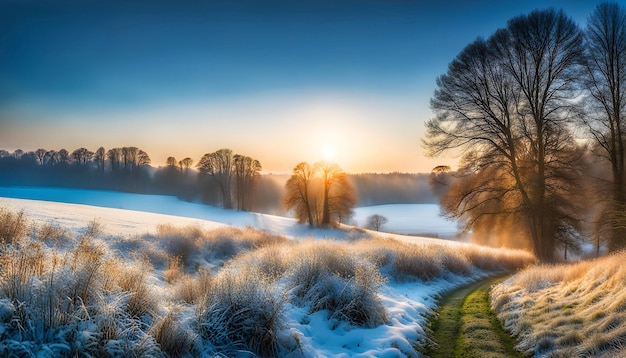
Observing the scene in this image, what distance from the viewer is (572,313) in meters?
7.06

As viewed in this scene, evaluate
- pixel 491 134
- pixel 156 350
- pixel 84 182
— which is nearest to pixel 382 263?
pixel 491 134

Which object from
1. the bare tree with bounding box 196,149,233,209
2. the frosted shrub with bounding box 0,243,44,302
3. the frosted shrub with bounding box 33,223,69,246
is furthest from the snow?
the frosted shrub with bounding box 0,243,44,302

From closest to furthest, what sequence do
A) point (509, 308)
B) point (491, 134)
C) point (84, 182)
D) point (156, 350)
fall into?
point (156, 350) < point (509, 308) < point (491, 134) < point (84, 182)

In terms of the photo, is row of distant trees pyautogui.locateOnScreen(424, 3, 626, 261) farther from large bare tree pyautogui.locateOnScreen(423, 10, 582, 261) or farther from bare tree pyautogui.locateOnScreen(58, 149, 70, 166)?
bare tree pyautogui.locateOnScreen(58, 149, 70, 166)

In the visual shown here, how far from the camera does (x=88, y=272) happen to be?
195 inches

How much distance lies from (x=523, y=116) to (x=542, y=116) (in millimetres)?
922

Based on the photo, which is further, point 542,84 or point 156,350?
point 542,84

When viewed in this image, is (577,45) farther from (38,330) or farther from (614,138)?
(38,330)

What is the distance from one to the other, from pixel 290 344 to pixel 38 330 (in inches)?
139

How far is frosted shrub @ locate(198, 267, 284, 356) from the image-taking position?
552 cm

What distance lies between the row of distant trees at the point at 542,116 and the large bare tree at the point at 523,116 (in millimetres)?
48

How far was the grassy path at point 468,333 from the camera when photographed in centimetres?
701

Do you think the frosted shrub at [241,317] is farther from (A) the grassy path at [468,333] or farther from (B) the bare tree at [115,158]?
(B) the bare tree at [115,158]

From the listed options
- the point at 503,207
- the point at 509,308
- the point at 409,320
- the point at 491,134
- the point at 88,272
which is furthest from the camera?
the point at 503,207
